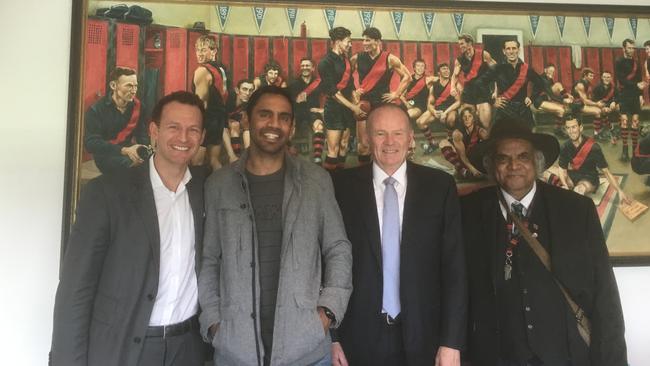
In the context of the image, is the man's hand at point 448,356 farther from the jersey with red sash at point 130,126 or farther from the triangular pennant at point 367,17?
the jersey with red sash at point 130,126

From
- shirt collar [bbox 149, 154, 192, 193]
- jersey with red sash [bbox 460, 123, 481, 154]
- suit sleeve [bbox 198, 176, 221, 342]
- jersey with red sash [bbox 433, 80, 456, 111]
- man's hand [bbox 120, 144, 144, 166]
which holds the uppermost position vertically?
jersey with red sash [bbox 433, 80, 456, 111]

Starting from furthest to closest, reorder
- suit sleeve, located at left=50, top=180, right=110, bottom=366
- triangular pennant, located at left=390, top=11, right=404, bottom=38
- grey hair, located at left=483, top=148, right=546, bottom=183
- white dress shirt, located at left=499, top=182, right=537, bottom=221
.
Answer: triangular pennant, located at left=390, top=11, right=404, bottom=38, grey hair, located at left=483, top=148, right=546, bottom=183, white dress shirt, located at left=499, top=182, right=537, bottom=221, suit sleeve, located at left=50, top=180, right=110, bottom=366

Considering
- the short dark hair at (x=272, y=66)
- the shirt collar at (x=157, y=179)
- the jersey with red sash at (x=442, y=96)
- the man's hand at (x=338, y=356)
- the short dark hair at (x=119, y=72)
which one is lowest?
the man's hand at (x=338, y=356)

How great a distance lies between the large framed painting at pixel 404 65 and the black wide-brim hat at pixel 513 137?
3.2 inches

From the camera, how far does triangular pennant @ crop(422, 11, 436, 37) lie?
2.24 m

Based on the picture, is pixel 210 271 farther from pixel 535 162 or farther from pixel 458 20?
pixel 458 20

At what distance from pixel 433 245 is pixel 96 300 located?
50.7 inches

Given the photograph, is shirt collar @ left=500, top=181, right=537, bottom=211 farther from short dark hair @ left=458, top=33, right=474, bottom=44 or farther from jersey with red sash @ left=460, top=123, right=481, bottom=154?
short dark hair @ left=458, top=33, right=474, bottom=44

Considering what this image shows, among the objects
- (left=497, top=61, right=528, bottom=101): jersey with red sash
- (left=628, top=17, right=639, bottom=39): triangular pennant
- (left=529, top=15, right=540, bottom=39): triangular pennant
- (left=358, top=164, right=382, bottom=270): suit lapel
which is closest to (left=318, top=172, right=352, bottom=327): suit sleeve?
(left=358, top=164, right=382, bottom=270): suit lapel

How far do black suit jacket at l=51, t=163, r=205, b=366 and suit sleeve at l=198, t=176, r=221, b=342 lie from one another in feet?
0.55

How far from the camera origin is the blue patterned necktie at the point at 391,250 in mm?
1695

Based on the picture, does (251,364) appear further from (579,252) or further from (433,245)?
(579,252)

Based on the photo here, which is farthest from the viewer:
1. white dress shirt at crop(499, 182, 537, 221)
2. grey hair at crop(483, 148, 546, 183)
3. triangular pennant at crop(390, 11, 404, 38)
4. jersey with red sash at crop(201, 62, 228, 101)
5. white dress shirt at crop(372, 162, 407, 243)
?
triangular pennant at crop(390, 11, 404, 38)

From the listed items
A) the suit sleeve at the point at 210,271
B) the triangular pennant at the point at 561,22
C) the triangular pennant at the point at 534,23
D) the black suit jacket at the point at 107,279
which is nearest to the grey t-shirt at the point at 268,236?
the suit sleeve at the point at 210,271
